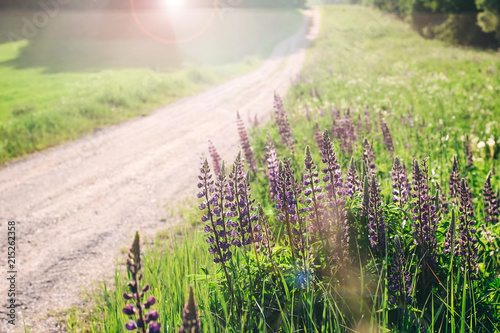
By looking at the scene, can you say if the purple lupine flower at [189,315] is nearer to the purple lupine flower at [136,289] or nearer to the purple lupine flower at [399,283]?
the purple lupine flower at [136,289]

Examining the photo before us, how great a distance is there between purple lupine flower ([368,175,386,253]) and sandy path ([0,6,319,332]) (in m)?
4.13

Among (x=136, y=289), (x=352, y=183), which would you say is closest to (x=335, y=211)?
(x=352, y=183)

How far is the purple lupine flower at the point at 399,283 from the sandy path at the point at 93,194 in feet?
13.8

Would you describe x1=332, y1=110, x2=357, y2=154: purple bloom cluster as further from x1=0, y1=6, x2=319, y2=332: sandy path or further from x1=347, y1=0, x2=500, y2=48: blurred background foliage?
x1=347, y1=0, x2=500, y2=48: blurred background foliage

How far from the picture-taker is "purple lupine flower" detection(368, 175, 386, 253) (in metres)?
2.99

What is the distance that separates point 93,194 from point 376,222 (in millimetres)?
8001

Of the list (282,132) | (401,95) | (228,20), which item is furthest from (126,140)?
(228,20)

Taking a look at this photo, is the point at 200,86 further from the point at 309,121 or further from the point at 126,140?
the point at 309,121

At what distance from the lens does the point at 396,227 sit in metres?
3.45

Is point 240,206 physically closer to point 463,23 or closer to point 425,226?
point 425,226

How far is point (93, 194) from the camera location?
9305mm

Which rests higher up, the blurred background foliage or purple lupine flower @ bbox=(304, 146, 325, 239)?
the blurred background foliage

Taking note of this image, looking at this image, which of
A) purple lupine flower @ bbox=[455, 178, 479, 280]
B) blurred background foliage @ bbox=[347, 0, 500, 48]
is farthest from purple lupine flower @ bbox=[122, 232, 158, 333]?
blurred background foliage @ bbox=[347, 0, 500, 48]

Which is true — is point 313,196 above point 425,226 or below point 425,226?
above
